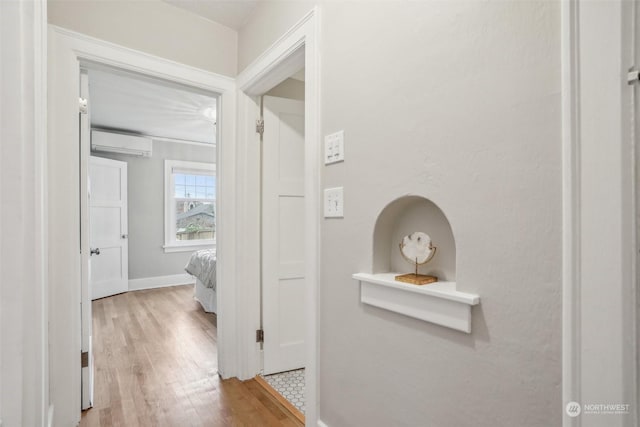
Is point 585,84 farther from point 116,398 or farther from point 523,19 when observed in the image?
point 116,398

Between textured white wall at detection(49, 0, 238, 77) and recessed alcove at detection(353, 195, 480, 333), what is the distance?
1.77 meters

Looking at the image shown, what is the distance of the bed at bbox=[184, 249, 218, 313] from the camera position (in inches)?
146

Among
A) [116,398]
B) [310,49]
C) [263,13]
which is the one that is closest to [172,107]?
[263,13]

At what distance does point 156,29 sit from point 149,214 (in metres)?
3.79

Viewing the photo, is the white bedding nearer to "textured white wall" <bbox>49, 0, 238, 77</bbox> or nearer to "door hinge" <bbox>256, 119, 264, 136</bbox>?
"door hinge" <bbox>256, 119, 264, 136</bbox>

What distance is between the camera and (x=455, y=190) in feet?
3.23

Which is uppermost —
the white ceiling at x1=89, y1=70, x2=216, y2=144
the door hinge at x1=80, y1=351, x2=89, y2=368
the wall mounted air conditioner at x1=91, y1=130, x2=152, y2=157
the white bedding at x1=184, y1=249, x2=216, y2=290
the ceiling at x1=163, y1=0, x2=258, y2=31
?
the ceiling at x1=163, y1=0, x2=258, y2=31

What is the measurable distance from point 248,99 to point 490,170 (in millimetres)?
1839

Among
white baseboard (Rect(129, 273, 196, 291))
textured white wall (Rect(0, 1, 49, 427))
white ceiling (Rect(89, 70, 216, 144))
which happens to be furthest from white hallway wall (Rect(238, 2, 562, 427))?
white baseboard (Rect(129, 273, 196, 291))

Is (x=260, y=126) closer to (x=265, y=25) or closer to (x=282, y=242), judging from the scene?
(x=265, y=25)

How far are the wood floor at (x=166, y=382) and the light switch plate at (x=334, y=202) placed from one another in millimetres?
1249

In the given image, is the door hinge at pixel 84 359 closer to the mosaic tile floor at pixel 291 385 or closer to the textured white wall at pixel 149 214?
the mosaic tile floor at pixel 291 385

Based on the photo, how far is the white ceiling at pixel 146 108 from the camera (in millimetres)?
3231

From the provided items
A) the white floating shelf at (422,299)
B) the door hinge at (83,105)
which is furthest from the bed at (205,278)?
the white floating shelf at (422,299)
